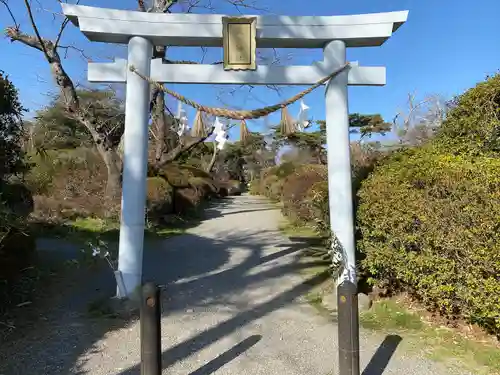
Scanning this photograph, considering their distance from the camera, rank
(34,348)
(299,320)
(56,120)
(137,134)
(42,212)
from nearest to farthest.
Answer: (34,348)
(299,320)
(137,134)
(42,212)
(56,120)

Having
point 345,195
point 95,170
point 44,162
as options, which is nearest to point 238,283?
point 345,195

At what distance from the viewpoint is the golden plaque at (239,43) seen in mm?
4266

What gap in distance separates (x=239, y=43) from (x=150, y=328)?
3.25m

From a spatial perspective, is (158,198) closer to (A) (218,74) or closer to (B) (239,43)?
(A) (218,74)

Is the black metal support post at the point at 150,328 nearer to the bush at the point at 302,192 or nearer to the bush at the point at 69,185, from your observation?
the bush at the point at 302,192

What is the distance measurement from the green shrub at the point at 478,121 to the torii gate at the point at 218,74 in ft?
3.28

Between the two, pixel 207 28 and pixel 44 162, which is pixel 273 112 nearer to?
pixel 207 28

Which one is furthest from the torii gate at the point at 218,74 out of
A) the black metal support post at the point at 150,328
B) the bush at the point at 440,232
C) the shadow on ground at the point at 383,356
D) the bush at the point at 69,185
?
the bush at the point at 69,185

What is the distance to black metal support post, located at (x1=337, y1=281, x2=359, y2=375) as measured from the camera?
8.39ft

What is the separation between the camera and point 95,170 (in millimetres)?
12422

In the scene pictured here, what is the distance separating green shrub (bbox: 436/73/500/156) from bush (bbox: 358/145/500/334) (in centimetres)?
21

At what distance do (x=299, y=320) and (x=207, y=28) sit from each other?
3561 millimetres

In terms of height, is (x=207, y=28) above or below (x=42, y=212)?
above

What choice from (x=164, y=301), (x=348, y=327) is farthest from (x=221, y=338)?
(x=348, y=327)
